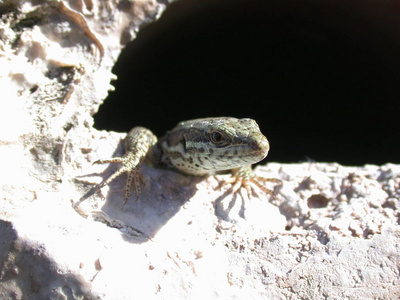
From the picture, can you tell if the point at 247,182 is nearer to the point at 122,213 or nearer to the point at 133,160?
the point at 133,160

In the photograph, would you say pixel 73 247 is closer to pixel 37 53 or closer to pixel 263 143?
pixel 263 143

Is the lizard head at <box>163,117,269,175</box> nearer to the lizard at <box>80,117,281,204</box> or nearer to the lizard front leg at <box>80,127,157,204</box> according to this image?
the lizard at <box>80,117,281,204</box>

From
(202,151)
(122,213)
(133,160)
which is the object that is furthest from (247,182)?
(122,213)

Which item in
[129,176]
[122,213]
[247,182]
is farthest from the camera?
[247,182]

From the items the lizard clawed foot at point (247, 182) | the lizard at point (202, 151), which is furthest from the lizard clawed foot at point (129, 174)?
the lizard clawed foot at point (247, 182)

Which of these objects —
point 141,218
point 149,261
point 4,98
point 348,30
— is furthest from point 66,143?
point 348,30

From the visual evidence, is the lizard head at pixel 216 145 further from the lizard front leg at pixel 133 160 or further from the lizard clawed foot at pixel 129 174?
the lizard clawed foot at pixel 129 174
